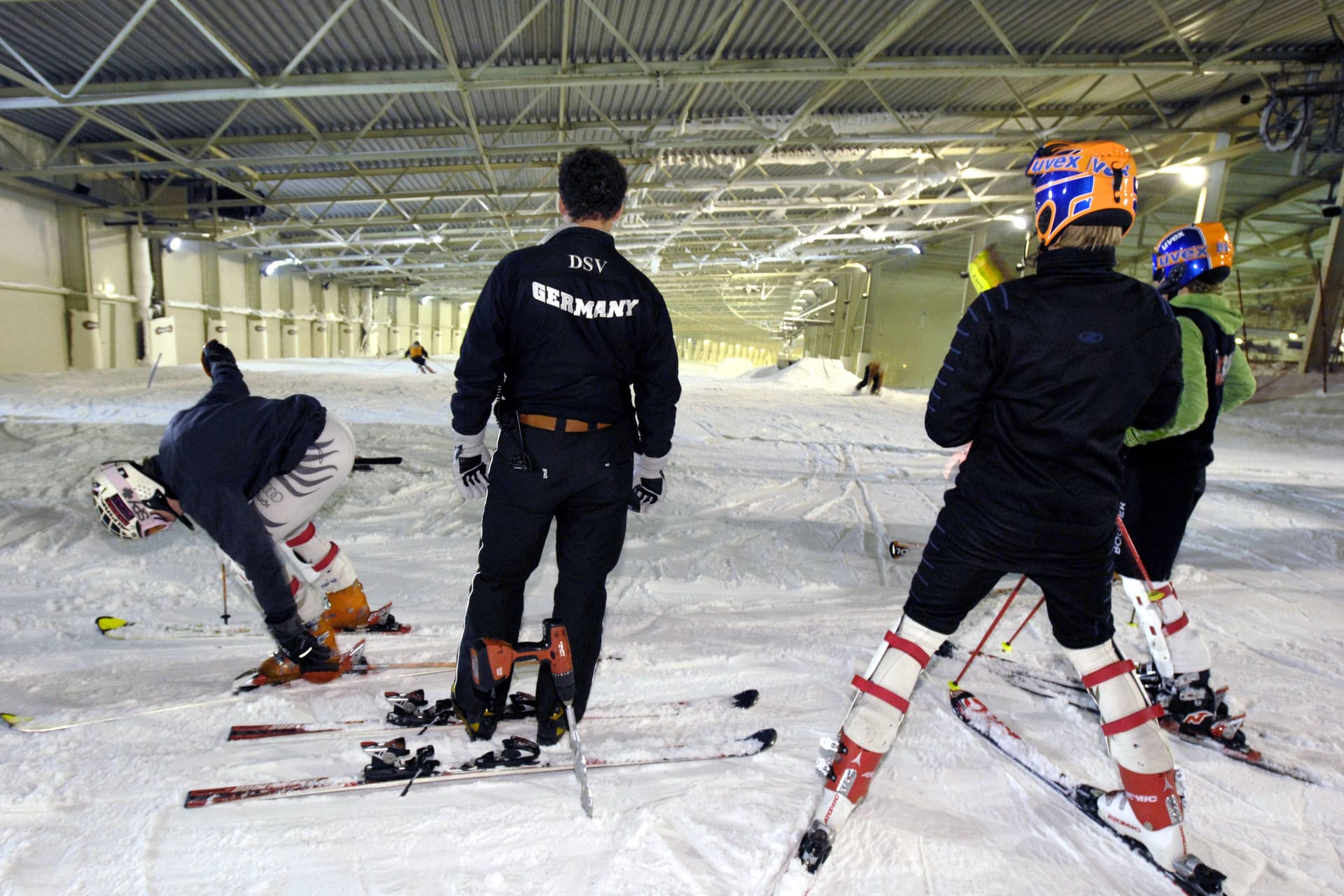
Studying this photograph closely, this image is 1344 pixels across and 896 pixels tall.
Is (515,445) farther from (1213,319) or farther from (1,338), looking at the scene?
(1,338)

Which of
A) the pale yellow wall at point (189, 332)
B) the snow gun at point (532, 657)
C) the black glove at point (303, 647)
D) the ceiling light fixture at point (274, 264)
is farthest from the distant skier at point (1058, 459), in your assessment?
the ceiling light fixture at point (274, 264)

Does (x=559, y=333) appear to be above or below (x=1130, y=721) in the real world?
above

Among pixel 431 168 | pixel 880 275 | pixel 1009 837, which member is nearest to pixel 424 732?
pixel 1009 837

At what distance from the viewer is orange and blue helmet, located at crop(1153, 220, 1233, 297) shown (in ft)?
7.99

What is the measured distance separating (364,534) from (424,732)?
2989 mm

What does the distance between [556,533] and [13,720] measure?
206 centimetres

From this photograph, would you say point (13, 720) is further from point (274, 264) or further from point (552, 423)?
point (274, 264)

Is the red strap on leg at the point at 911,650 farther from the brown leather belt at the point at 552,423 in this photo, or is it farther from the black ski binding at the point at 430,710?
the black ski binding at the point at 430,710

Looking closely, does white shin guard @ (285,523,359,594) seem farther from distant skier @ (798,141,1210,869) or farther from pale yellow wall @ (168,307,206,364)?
pale yellow wall @ (168,307,206,364)

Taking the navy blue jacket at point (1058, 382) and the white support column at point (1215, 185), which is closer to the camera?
the navy blue jacket at point (1058, 382)

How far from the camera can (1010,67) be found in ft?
27.9

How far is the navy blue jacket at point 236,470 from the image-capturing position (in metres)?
2.43

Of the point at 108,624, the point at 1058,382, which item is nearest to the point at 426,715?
the point at 108,624

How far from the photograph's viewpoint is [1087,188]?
1.70 meters
